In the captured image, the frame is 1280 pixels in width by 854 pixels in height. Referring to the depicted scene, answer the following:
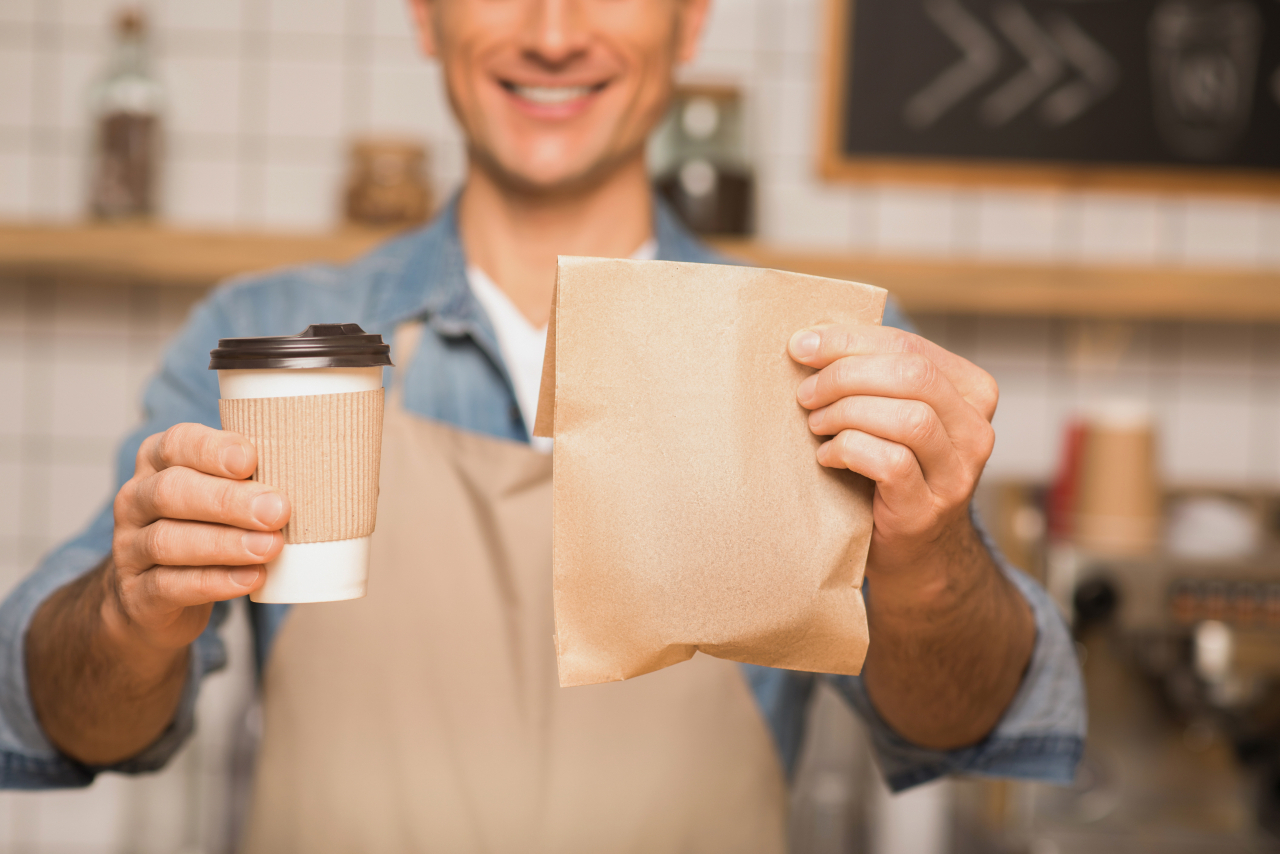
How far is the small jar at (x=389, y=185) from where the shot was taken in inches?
70.6

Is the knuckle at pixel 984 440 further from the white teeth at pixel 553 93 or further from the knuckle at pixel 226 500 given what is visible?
the white teeth at pixel 553 93

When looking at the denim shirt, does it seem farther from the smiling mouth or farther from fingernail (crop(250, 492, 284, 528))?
fingernail (crop(250, 492, 284, 528))

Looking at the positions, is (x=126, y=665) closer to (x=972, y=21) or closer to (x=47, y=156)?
(x=47, y=156)

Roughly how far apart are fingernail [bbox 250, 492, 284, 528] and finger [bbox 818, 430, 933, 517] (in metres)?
0.31

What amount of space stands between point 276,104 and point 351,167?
0.77 ft

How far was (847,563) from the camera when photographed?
0.66m

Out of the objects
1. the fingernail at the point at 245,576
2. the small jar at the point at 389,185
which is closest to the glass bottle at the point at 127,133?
the small jar at the point at 389,185

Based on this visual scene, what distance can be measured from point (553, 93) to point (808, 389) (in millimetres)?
536

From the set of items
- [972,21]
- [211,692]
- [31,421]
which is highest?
[972,21]

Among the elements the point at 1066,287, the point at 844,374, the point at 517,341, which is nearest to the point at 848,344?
the point at 844,374

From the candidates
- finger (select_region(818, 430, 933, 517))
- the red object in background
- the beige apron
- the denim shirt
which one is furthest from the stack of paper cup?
finger (select_region(818, 430, 933, 517))

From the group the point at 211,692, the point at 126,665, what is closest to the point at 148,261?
the point at 211,692

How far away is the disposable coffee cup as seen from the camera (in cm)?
58

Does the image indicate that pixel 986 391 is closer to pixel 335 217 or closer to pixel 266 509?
pixel 266 509
